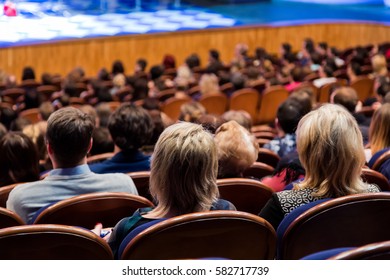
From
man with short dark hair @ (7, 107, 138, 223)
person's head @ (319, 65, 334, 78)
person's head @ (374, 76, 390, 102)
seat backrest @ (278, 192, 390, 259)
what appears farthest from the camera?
person's head @ (319, 65, 334, 78)

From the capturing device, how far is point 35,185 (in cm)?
278

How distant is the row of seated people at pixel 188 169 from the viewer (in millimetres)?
2248

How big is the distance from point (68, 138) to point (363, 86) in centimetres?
540

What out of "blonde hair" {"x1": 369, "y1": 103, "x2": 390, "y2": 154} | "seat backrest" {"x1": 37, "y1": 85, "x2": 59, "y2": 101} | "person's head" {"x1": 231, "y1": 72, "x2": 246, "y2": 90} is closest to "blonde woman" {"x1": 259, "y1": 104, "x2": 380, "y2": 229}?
"blonde hair" {"x1": 369, "y1": 103, "x2": 390, "y2": 154}

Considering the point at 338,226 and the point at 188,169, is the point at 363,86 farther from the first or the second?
the point at 188,169

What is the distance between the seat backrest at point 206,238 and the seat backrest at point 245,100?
191 inches

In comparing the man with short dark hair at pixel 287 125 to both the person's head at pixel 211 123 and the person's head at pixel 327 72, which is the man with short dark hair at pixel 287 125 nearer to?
the person's head at pixel 211 123

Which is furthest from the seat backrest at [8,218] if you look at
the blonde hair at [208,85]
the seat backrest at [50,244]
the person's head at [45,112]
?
the blonde hair at [208,85]

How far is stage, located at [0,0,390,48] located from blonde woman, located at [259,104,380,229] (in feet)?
27.2

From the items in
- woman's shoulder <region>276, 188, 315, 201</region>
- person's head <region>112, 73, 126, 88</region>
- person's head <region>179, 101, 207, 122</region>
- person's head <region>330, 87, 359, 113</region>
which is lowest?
person's head <region>112, 73, 126, 88</region>

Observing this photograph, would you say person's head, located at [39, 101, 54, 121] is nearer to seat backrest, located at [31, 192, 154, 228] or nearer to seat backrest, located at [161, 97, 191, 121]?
seat backrest, located at [161, 97, 191, 121]

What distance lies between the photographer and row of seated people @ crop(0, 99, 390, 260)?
7.38ft

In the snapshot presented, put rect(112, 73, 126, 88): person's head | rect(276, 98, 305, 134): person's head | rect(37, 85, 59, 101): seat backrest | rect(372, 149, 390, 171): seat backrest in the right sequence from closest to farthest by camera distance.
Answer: rect(372, 149, 390, 171): seat backrest < rect(276, 98, 305, 134): person's head < rect(37, 85, 59, 101): seat backrest < rect(112, 73, 126, 88): person's head

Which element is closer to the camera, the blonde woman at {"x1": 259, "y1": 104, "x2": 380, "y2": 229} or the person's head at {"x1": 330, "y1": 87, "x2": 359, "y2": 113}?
the blonde woman at {"x1": 259, "y1": 104, "x2": 380, "y2": 229}
